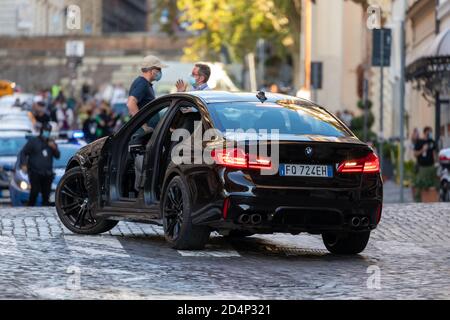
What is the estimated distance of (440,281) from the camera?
41.8 ft

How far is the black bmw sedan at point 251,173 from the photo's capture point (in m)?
14.1

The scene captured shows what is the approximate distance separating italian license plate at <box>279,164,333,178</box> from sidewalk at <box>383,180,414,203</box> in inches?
729

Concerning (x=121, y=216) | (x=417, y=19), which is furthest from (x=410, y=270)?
(x=417, y=19)

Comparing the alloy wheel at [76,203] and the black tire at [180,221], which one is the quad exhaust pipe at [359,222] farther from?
the alloy wheel at [76,203]

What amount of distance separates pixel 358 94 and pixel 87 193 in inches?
1952

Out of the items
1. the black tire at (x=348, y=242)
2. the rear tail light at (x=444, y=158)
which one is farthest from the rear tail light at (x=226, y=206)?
the rear tail light at (x=444, y=158)

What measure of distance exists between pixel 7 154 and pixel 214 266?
22.2 m

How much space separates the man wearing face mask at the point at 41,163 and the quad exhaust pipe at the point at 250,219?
15.0 metres

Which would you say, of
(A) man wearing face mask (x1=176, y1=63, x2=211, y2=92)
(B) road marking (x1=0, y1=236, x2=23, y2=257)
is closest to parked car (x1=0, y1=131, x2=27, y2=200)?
(A) man wearing face mask (x1=176, y1=63, x2=211, y2=92)

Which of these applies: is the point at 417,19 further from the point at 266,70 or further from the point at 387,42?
the point at 266,70

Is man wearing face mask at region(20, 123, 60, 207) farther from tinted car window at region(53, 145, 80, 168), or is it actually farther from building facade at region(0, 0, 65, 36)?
building facade at region(0, 0, 65, 36)

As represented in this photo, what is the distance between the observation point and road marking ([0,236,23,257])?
14031mm

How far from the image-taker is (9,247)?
48.0 feet

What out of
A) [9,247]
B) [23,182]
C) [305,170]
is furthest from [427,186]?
[9,247]
